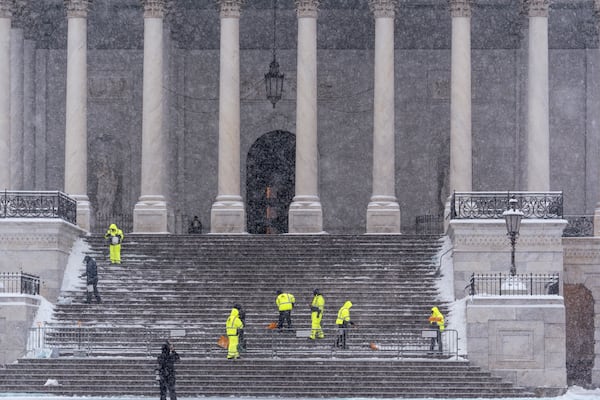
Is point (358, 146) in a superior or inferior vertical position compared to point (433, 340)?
superior

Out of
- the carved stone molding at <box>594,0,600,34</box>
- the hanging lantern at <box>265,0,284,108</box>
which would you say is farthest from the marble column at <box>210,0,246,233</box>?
the carved stone molding at <box>594,0,600,34</box>

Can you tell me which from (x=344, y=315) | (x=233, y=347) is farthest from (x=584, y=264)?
(x=233, y=347)

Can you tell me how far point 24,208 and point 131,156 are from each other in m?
12.9

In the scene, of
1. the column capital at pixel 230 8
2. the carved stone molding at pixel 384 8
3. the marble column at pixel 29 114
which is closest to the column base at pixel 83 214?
the marble column at pixel 29 114

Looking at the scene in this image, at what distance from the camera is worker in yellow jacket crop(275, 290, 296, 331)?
50719 mm

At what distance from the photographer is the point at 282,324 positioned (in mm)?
51188

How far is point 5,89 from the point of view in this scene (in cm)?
6188

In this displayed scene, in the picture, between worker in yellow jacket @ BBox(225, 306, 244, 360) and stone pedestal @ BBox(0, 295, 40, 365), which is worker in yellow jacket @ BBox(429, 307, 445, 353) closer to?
worker in yellow jacket @ BBox(225, 306, 244, 360)

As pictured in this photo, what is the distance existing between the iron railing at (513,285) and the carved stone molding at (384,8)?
38.5 feet

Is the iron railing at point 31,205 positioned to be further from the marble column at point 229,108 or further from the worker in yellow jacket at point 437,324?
the worker in yellow jacket at point 437,324

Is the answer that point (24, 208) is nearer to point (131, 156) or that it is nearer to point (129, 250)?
point (129, 250)

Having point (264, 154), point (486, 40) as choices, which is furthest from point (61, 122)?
point (486, 40)

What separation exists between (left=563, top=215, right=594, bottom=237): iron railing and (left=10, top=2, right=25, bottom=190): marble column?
20.8 m

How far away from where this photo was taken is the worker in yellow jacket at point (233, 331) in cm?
4834
